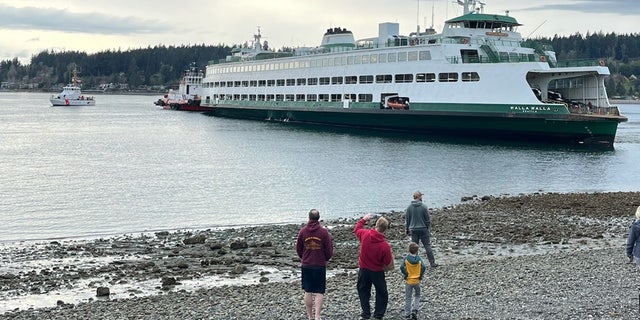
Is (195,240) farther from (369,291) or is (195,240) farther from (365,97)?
(365,97)

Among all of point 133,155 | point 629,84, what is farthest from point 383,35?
point 629,84

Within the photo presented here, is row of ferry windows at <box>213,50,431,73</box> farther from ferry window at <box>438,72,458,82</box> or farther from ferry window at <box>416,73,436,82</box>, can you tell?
ferry window at <box>438,72,458,82</box>

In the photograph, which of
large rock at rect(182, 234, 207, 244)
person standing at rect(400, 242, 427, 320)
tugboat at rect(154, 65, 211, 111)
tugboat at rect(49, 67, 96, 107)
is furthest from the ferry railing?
tugboat at rect(49, 67, 96, 107)

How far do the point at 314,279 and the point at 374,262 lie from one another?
2.64 ft

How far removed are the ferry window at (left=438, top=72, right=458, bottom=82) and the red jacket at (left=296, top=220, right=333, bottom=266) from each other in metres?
39.8

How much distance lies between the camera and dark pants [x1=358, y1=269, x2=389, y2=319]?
31.0 ft

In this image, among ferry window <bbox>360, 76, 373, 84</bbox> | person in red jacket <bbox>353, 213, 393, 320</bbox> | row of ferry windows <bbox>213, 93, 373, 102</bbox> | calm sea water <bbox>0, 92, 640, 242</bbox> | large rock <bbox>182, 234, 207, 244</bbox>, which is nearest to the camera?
person in red jacket <bbox>353, 213, 393, 320</bbox>

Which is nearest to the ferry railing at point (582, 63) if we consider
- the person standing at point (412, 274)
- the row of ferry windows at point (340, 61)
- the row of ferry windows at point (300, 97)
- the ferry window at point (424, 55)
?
the ferry window at point (424, 55)

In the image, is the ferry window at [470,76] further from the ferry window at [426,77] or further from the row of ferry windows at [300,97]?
the row of ferry windows at [300,97]

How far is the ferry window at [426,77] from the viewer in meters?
49.1

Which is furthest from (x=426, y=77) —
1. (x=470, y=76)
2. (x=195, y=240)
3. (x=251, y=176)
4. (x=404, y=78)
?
(x=195, y=240)

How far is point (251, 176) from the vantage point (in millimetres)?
33281

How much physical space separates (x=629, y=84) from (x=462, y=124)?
160m

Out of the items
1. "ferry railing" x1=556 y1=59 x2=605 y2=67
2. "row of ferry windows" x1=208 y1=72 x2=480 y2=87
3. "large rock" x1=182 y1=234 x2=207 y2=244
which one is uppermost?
"ferry railing" x1=556 y1=59 x2=605 y2=67
